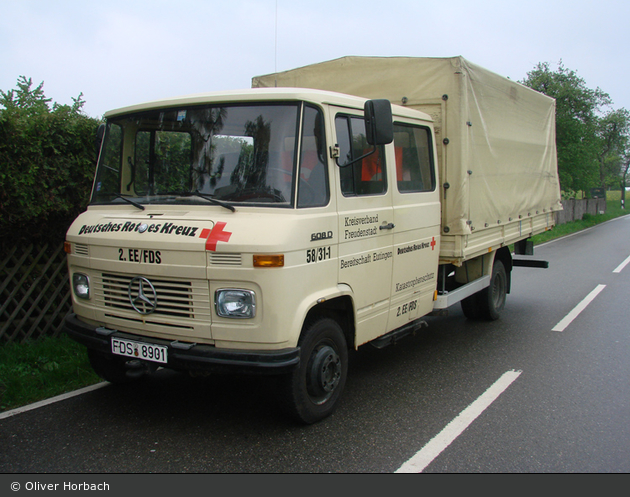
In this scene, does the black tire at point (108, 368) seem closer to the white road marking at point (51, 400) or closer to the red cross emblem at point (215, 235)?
the white road marking at point (51, 400)

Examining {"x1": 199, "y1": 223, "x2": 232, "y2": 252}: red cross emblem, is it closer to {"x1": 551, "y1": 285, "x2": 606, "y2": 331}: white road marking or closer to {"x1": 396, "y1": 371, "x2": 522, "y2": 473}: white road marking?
{"x1": 396, "y1": 371, "x2": 522, "y2": 473}: white road marking

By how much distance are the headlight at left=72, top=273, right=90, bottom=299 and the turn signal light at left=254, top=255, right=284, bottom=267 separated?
5.25 feet

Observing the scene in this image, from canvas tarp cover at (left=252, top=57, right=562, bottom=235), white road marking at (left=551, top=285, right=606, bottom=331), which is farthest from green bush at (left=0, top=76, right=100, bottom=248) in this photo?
white road marking at (left=551, top=285, right=606, bottom=331)

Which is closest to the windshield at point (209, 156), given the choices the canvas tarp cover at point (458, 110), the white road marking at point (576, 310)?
the canvas tarp cover at point (458, 110)

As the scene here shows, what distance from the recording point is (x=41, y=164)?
5648 millimetres

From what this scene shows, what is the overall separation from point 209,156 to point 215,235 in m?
0.74

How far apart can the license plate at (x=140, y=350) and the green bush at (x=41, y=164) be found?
7.60ft

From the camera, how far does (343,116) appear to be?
14.0 ft

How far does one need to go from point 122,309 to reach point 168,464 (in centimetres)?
118

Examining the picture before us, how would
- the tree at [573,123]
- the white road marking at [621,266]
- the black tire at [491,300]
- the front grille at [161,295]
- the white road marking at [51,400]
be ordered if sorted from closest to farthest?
the front grille at [161,295] < the white road marking at [51,400] < the black tire at [491,300] < the white road marking at [621,266] < the tree at [573,123]

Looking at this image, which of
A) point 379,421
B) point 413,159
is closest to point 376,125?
point 413,159

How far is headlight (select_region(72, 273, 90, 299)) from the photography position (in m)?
4.29

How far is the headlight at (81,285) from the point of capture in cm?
429

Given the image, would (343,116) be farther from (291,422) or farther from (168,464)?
(168,464)
